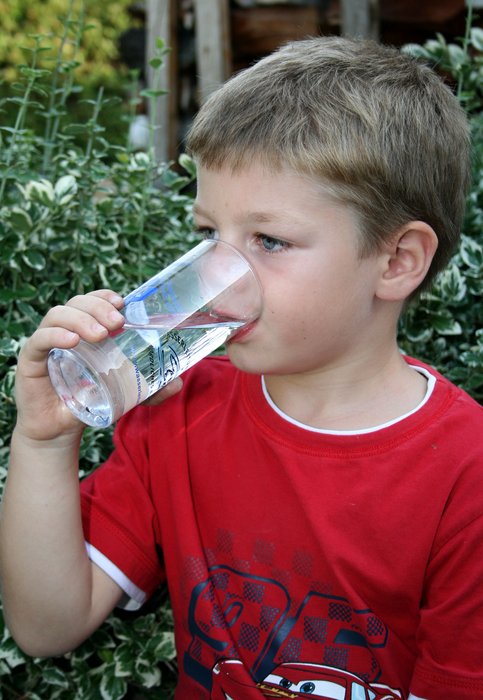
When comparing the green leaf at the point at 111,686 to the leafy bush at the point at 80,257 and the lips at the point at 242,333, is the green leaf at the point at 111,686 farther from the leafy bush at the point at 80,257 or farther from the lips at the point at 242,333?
the lips at the point at 242,333

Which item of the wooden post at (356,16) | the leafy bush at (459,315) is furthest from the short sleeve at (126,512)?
the wooden post at (356,16)

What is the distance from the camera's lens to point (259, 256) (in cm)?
154

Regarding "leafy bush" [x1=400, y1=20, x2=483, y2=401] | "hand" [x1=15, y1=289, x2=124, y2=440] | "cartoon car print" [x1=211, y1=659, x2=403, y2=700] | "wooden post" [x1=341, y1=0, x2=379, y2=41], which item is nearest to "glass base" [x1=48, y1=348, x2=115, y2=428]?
"hand" [x1=15, y1=289, x2=124, y2=440]

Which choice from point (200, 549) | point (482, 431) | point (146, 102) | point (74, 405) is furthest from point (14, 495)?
point (146, 102)

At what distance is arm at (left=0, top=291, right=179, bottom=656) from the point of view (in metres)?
1.60

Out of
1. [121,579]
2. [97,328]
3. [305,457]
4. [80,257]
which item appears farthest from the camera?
[80,257]

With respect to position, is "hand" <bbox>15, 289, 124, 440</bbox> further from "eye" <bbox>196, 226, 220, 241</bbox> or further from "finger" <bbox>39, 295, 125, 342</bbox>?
"eye" <bbox>196, 226, 220, 241</bbox>

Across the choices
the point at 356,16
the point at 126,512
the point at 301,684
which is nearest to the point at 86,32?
the point at 356,16

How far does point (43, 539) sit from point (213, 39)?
12.3 ft

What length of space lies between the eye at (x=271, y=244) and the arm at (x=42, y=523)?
1.50 feet

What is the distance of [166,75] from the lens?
492 cm

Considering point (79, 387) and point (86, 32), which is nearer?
point (79, 387)

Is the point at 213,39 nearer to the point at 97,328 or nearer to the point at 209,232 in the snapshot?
the point at 209,232

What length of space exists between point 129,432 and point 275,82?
81cm
